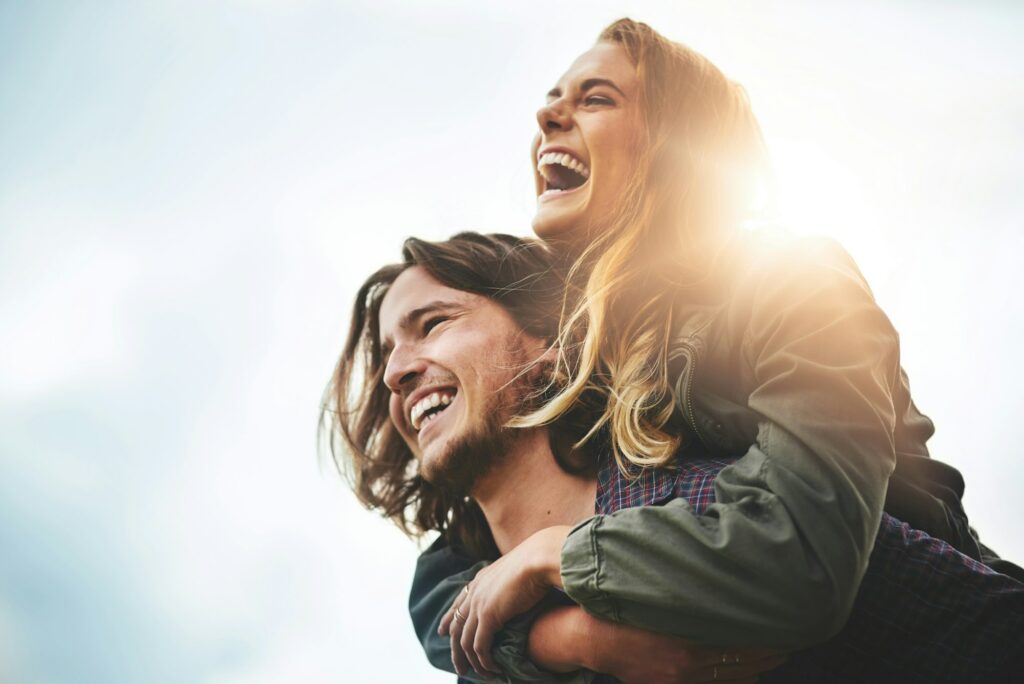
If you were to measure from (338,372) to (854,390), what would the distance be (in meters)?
2.32

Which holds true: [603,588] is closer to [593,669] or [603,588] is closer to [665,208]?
[593,669]

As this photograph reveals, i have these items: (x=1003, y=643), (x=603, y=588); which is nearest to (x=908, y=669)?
(x=1003, y=643)

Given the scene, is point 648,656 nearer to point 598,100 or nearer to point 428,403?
point 428,403

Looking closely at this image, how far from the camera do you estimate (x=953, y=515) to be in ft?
7.23

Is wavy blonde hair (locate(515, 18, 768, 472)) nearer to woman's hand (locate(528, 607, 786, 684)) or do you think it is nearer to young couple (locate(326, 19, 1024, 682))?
young couple (locate(326, 19, 1024, 682))

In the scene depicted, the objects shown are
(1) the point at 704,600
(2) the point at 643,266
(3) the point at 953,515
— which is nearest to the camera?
(1) the point at 704,600

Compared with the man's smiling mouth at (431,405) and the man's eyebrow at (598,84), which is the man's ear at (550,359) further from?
the man's eyebrow at (598,84)

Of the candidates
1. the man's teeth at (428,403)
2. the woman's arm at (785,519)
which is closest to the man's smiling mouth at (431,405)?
the man's teeth at (428,403)

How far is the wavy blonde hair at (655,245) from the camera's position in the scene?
7.78 ft

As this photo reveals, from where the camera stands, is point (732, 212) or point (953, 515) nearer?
point (953, 515)

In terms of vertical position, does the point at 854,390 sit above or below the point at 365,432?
below

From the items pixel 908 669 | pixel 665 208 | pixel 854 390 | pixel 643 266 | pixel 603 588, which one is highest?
pixel 665 208

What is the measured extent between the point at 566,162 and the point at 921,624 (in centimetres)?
179

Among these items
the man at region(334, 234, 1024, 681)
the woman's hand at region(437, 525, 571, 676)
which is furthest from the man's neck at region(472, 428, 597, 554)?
the woman's hand at region(437, 525, 571, 676)
